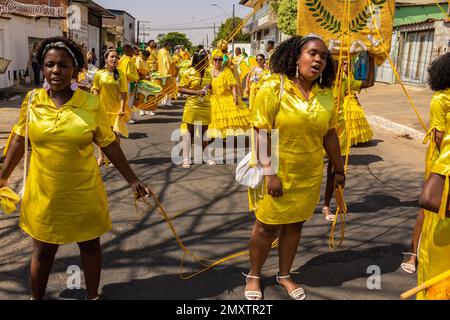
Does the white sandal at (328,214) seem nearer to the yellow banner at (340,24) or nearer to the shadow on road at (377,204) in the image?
the shadow on road at (377,204)

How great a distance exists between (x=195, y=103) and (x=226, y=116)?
68.9 inches

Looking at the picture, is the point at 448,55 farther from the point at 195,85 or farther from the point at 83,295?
the point at 195,85

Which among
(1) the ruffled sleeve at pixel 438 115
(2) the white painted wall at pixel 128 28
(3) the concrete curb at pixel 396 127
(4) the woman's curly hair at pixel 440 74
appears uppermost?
(2) the white painted wall at pixel 128 28

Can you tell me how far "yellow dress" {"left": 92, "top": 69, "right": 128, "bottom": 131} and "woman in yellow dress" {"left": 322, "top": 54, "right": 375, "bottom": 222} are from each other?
126 inches

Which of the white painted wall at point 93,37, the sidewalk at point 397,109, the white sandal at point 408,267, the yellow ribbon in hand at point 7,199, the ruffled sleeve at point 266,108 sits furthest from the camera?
the white painted wall at point 93,37

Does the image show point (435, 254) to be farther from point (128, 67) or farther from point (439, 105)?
point (128, 67)

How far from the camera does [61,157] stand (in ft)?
8.38

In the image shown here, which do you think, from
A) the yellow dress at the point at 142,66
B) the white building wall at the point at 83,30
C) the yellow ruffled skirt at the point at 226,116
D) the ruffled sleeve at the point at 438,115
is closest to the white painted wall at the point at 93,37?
the white building wall at the point at 83,30

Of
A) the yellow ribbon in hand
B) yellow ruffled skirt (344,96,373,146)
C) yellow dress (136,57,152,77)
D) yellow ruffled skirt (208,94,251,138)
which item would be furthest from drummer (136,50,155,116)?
the yellow ribbon in hand

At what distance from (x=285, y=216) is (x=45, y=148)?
1576 millimetres

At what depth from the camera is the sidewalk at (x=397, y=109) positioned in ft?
32.9

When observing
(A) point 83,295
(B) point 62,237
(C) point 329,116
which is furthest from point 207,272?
(C) point 329,116

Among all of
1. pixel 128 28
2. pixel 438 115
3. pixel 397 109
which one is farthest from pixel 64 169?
pixel 128 28

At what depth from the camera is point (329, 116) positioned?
9.62 feet
